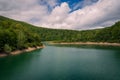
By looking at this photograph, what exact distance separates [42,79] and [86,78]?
9.99 metres

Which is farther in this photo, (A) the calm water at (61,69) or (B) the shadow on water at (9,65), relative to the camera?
(B) the shadow on water at (9,65)

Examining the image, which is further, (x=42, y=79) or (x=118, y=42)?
(x=118, y=42)

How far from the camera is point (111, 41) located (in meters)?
149

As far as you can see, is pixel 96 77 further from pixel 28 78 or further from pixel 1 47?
pixel 1 47

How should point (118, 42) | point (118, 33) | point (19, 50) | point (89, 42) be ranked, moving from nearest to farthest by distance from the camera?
point (19, 50), point (118, 42), point (118, 33), point (89, 42)

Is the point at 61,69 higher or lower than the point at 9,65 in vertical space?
higher

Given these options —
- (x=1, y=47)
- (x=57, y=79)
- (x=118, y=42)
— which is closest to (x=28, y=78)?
(x=57, y=79)

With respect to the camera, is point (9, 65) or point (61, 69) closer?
point (61, 69)

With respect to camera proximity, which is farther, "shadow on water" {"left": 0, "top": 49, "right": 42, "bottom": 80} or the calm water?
"shadow on water" {"left": 0, "top": 49, "right": 42, "bottom": 80}

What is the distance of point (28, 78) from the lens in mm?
32750

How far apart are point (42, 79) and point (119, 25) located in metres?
169

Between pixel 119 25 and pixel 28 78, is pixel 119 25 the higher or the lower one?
the higher one

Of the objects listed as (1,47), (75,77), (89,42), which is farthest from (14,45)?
(89,42)

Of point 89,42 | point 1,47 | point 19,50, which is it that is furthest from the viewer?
point 89,42
